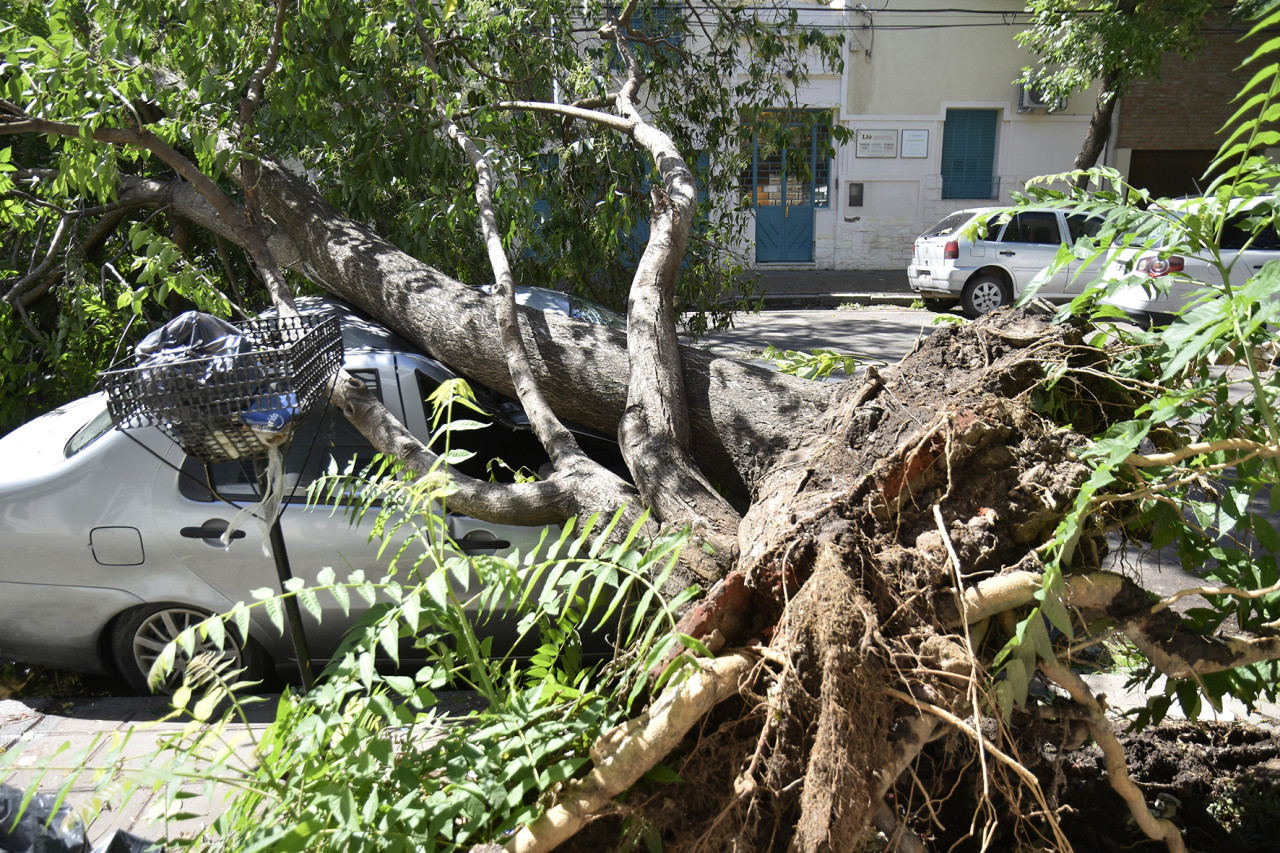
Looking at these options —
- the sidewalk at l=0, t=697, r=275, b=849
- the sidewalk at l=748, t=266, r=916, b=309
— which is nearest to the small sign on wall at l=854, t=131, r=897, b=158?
the sidewalk at l=748, t=266, r=916, b=309

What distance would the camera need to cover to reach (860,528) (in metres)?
2.18

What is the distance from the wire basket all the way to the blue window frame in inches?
759

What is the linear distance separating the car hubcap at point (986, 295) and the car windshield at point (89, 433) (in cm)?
1278

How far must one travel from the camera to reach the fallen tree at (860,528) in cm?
193

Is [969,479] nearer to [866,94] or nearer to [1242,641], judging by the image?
[1242,641]

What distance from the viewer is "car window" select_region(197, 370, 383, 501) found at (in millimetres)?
4023

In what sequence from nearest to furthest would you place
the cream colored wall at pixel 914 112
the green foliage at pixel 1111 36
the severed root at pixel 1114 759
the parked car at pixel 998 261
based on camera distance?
the severed root at pixel 1114 759
the green foliage at pixel 1111 36
the parked car at pixel 998 261
the cream colored wall at pixel 914 112

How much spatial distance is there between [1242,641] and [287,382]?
264cm

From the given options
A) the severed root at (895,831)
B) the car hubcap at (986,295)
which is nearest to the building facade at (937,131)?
the car hubcap at (986,295)

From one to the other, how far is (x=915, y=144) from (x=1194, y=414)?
18.3m

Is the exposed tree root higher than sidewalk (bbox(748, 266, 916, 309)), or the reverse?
the exposed tree root

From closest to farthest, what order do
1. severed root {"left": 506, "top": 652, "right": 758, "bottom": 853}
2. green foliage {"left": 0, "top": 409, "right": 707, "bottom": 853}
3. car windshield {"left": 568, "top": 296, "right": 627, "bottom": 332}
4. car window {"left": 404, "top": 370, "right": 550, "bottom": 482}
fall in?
1. green foliage {"left": 0, "top": 409, "right": 707, "bottom": 853}
2. severed root {"left": 506, "top": 652, "right": 758, "bottom": 853}
3. car window {"left": 404, "top": 370, "right": 550, "bottom": 482}
4. car windshield {"left": 568, "top": 296, "right": 627, "bottom": 332}

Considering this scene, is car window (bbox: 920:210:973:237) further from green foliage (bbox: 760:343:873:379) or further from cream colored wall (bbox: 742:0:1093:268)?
green foliage (bbox: 760:343:873:379)

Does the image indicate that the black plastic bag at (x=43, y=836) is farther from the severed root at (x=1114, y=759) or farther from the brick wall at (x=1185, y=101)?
the brick wall at (x=1185, y=101)
